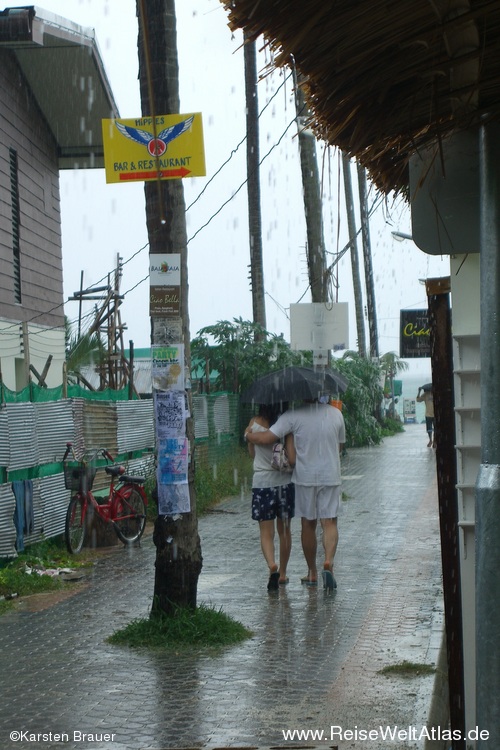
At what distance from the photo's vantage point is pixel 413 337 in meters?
32.0

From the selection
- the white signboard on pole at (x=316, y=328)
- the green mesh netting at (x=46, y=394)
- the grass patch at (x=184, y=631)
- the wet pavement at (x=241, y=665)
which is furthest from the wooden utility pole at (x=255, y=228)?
the grass patch at (x=184, y=631)

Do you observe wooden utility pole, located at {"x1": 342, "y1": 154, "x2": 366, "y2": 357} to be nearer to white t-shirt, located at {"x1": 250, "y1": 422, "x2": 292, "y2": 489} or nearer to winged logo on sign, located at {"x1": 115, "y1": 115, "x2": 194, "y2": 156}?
white t-shirt, located at {"x1": 250, "y1": 422, "x2": 292, "y2": 489}

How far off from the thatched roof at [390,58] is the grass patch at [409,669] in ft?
13.2

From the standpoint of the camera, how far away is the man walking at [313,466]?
9.30m

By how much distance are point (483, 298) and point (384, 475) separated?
20550 millimetres

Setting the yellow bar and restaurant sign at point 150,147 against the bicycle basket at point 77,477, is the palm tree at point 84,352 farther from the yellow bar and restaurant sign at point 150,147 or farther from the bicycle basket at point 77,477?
the yellow bar and restaurant sign at point 150,147

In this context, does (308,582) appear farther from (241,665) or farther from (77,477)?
(77,477)

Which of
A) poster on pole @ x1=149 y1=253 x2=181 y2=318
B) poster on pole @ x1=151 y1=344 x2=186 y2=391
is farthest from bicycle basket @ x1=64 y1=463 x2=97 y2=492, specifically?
poster on pole @ x1=149 y1=253 x2=181 y2=318

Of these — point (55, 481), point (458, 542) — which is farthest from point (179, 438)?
point (55, 481)

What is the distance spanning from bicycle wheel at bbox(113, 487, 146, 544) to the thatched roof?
9.92 metres

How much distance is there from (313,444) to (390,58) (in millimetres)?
6796

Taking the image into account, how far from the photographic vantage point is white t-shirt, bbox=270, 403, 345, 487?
931 centimetres

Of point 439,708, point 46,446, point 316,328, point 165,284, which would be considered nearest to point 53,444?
point 46,446

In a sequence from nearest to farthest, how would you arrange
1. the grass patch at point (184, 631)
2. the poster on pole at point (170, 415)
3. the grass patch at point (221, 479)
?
the grass patch at point (184, 631), the poster on pole at point (170, 415), the grass patch at point (221, 479)
